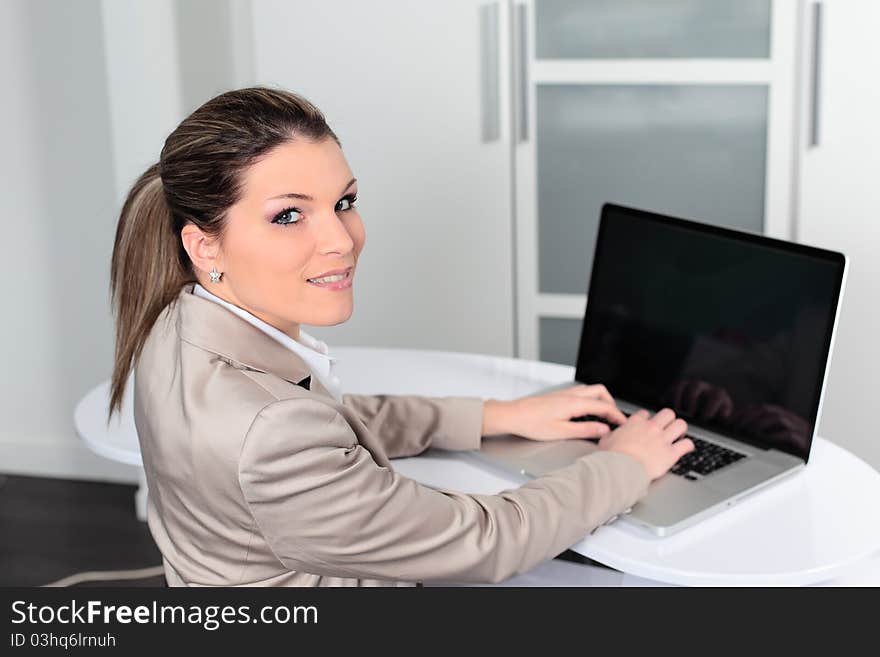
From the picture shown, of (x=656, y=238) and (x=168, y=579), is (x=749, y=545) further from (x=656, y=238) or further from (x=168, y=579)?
(x=168, y=579)

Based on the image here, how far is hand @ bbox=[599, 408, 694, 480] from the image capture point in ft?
5.62

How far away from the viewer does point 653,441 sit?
1740mm

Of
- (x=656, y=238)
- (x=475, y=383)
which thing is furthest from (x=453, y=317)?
(x=656, y=238)

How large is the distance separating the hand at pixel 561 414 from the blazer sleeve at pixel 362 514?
341 mm

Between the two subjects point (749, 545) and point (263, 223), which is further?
point (749, 545)

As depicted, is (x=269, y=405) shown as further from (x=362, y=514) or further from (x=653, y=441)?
(x=653, y=441)

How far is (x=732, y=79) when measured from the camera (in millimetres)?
2730

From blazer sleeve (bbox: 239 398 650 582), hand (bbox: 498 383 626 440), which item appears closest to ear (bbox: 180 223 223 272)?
blazer sleeve (bbox: 239 398 650 582)

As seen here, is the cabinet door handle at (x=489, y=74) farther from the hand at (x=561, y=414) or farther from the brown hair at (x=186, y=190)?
Answer: the brown hair at (x=186, y=190)

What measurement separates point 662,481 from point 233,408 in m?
0.64

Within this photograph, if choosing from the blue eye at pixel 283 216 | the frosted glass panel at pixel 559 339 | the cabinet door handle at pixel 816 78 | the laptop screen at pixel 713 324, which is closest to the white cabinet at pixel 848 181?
the cabinet door handle at pixel 816 78

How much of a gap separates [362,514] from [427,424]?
492 mm

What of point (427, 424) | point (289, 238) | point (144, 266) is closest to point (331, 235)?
point (289, 238)

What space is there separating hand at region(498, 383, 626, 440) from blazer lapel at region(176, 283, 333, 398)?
1.55 ft
